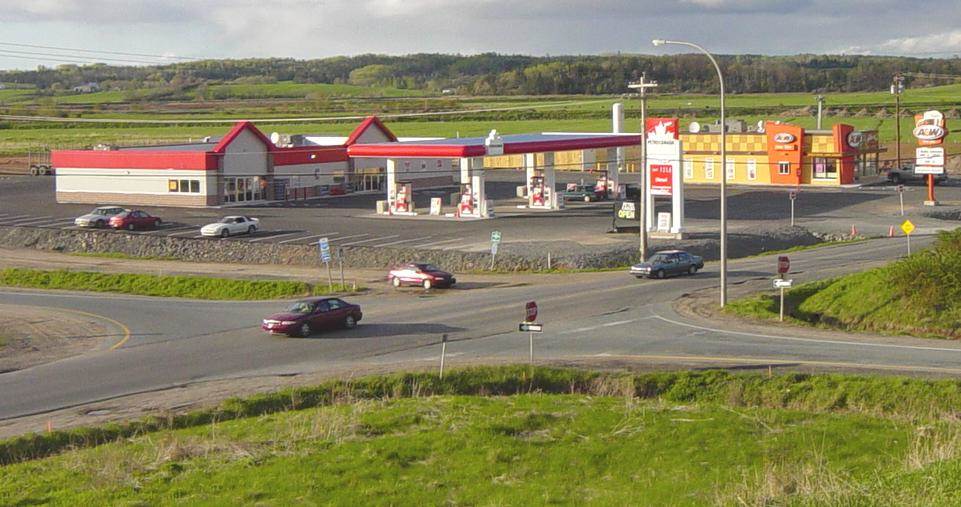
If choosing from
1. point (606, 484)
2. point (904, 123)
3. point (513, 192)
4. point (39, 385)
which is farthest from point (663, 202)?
point (904, 123)

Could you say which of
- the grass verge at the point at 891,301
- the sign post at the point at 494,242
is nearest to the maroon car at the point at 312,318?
the grass verge at the point at 891,301

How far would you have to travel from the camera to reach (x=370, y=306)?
42.7 metres

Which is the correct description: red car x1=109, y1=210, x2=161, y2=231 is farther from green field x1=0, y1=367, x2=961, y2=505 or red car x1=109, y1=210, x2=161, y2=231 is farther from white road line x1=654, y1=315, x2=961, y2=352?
green field x1=0, y1=367, x2=961, y2=505

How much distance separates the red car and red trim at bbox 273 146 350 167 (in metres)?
14.8

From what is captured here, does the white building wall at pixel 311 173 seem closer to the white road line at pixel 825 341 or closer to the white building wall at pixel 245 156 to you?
the white building wall at pixel 245 156

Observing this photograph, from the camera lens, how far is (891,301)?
39.0m

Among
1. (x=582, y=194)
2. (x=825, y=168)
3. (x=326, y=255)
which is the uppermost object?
(x=825, y=168)

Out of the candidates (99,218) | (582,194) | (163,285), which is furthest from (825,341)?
(582,194)

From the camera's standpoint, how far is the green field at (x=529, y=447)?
18.7 m

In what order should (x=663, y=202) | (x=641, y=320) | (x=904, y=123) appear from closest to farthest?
(x=641, y=320), (x=663, y=202), (x=904, y=123)

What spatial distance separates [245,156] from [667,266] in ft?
124

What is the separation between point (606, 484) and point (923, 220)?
53683mm

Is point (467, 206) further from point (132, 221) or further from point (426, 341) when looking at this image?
point (426, 341)

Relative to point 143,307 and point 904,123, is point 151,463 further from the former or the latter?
point 904,123
